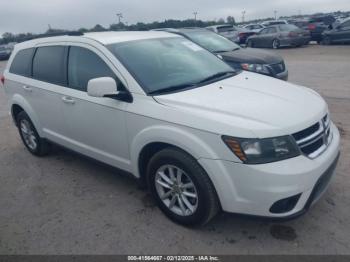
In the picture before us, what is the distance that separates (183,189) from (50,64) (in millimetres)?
2500

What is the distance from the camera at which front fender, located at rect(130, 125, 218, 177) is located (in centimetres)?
276

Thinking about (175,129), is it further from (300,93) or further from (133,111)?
(300,93)

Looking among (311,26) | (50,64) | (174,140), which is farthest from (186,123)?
(311,26)

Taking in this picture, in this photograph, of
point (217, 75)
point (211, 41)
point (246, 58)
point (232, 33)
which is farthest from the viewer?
point (232, 33)

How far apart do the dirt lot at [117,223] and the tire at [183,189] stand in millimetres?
166

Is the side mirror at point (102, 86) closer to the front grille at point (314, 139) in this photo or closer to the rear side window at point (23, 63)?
the front grille at point (314, 139)

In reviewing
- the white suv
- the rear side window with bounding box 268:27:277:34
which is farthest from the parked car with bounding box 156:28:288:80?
the rear side window with bounding box 268:27:277:34

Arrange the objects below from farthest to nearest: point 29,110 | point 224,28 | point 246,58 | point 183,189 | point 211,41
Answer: point 224,28 < point 211,41 < point 246,58 < point 29,110 < point 183,189

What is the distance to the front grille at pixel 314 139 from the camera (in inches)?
109

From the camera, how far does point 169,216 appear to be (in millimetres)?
3367

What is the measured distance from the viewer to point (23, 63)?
197 inches

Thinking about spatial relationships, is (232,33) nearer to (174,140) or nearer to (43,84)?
(43,84)

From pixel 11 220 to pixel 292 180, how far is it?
2924 mm

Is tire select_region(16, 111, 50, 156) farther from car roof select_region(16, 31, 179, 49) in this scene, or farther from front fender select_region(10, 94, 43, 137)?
car roof select_region(16, 31, 179, 49)
